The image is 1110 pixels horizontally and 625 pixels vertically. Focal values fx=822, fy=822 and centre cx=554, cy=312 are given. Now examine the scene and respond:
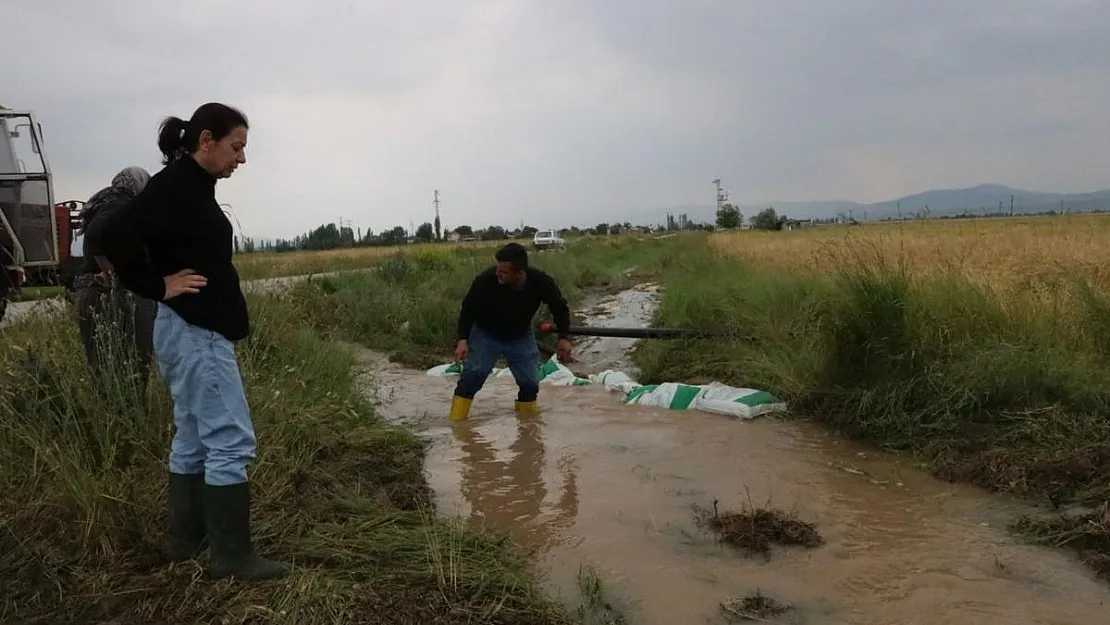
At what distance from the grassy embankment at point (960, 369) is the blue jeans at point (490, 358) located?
76.0 inches

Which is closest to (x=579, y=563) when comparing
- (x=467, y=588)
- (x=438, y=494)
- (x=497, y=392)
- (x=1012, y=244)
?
(x=467, y=588)

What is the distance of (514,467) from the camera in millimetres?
5406

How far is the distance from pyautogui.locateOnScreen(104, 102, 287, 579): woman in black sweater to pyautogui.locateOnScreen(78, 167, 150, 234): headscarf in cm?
153

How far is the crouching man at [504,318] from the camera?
600 centimetres

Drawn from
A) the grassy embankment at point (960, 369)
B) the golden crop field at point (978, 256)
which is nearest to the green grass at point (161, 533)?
the grassy embankment at point (960, 369)

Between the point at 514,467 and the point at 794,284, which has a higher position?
the point at 794,284

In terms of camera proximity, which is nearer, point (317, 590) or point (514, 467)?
point (317, 590)

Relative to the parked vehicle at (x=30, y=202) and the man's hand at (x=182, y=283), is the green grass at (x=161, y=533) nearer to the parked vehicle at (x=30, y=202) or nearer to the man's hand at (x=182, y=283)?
the man's hand at (x=182, y=283)

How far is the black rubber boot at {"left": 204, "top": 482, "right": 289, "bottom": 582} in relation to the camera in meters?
2.80

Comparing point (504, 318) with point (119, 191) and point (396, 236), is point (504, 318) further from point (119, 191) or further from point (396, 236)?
point (396, 236)

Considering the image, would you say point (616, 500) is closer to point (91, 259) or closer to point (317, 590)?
point (317, 590)

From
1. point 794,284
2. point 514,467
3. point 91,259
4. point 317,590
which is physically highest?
point 91,259

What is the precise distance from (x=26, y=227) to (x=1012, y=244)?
12.8m

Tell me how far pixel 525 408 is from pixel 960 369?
3256mm
